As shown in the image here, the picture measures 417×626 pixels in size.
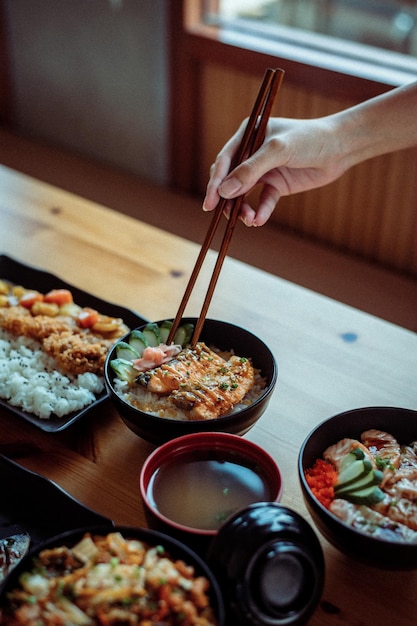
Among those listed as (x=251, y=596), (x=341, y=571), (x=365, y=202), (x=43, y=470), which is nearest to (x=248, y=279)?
(x=43, y=470)

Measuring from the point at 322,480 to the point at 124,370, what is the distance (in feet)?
1.51

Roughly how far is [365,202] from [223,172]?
6.88 feet

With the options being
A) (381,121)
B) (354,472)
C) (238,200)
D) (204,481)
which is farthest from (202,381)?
(381,121)

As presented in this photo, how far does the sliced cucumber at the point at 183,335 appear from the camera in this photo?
61.8 inches

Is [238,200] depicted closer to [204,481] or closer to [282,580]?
[204,481]

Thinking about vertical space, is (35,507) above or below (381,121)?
below

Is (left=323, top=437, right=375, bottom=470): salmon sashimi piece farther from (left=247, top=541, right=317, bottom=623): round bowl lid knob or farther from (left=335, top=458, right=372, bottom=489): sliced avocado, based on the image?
(left=247, top=541, right=317, bottom=623): round bowl lid knob

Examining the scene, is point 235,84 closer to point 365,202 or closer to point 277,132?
point 365,202

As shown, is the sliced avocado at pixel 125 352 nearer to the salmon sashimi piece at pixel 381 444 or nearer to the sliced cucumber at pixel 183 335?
the sliced cucumber at pixel 183 335

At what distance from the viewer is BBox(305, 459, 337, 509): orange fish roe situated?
1.20 metres

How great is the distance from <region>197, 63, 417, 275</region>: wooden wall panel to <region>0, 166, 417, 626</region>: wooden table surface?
1648mm

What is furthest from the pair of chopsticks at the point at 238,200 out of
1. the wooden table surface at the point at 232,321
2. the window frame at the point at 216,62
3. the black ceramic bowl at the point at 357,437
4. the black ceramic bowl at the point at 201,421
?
the window frame at the point at 216,62

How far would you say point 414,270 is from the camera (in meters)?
3.64

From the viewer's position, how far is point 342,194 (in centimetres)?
373
